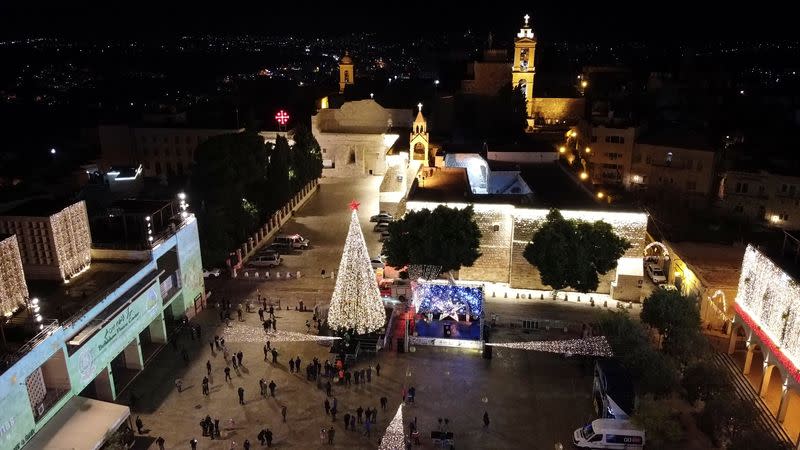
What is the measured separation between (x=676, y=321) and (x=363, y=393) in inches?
501

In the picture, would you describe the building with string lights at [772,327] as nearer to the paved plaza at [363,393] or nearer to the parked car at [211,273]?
the paved plaza at [363,393]

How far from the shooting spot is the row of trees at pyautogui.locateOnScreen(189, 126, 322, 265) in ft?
111

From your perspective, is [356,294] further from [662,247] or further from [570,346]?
[662,247]

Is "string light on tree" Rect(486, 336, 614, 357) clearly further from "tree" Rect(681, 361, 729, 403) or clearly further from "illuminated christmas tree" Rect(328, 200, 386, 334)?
"illuminated christmas tree" Rect(328, 200, 386, 334)

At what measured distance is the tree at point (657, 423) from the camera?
1928 cm

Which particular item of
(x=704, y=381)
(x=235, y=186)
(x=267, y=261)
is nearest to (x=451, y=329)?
(x=704, y=381)

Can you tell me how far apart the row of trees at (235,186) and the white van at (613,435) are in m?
21.6

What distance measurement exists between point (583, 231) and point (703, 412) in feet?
36.9

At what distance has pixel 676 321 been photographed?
79.1ft

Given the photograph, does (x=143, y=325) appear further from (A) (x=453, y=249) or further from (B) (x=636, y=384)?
(B) (x=636, y=384)

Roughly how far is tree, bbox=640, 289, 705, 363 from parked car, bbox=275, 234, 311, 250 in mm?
A: 20647

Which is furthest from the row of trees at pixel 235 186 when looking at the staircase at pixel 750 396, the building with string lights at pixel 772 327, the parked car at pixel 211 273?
the building with string lights at pixel 772 327

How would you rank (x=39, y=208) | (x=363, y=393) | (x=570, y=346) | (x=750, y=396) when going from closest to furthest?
(x=39, y=208) < (x=750, y=396) < (x=363, y=393) < (x=570, y=346)

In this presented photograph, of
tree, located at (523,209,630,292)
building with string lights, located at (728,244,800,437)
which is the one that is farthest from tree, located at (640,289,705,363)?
tree, located at (523,209,630,292)
